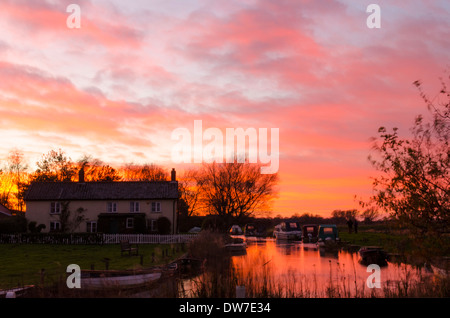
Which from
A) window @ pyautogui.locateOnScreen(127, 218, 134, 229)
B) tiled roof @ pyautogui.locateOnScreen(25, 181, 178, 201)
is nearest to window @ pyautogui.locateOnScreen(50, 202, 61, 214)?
tiled roof @ pyautogui.locateOnScreen(25, 181, 178, 201)

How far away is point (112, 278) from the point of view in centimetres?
2050

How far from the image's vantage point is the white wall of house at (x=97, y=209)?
60500 mm

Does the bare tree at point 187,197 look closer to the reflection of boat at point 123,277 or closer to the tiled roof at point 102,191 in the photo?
the tiled roof at point 102,191

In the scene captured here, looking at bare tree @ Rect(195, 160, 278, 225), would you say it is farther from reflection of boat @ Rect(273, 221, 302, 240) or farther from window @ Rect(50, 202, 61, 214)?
window @ Rect(50, 202, 61, 214)

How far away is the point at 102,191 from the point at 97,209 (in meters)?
2.61

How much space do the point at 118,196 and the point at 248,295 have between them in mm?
50404

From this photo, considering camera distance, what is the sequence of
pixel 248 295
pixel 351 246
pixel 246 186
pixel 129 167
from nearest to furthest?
1. pixel 248 295
2. pixel 351 246
3. pixel 246 186
4. pixel 129 167

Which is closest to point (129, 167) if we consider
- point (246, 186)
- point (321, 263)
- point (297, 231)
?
point (246, 186)

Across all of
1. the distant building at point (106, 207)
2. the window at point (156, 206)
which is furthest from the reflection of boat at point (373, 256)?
the window at point (156, 206)

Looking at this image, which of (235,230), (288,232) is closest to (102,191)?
(288,232)

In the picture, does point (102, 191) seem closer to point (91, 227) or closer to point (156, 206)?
point (91, 227)
